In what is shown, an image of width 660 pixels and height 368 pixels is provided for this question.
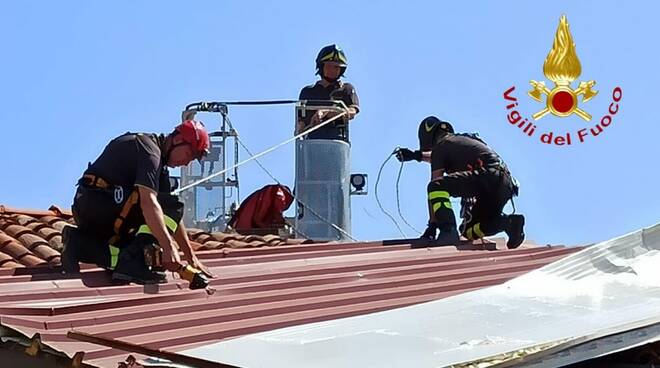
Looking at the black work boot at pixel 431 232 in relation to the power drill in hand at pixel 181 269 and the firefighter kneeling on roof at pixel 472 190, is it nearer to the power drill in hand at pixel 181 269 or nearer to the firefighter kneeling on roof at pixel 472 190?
the firefighter kneeling on roof at pixel 472 190

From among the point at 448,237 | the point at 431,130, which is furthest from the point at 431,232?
the point at 431,130

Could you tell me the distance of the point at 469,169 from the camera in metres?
8.45

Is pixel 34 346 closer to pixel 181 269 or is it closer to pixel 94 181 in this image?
pixel 181 269

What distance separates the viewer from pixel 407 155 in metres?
9.66

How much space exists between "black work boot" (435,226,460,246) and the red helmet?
296cm

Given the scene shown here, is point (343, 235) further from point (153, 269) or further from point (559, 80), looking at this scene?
point (153, 269)

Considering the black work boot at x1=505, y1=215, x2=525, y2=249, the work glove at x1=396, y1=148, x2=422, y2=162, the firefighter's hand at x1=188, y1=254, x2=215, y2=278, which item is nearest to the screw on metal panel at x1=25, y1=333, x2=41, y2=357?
the firefighter's hand at x1=188, y1=254, x2=215, y2=278

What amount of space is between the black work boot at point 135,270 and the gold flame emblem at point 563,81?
15.4ft

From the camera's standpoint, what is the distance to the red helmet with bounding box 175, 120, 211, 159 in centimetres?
580

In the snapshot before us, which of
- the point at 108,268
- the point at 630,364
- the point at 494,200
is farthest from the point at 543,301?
the point at 494,200

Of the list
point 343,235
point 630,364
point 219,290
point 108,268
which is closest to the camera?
point 630,364

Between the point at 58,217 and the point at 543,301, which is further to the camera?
the point at 58,217

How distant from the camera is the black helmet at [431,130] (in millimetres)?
9031

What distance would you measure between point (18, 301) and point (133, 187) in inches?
46.8
